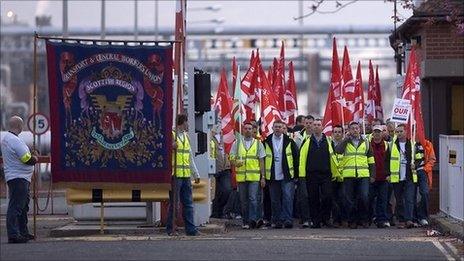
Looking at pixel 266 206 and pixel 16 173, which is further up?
pixel 16 173

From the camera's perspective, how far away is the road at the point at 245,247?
15930 millimetres

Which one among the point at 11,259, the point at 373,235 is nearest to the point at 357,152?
the point at 373,235

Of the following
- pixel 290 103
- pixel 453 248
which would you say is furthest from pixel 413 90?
pixel 453 248

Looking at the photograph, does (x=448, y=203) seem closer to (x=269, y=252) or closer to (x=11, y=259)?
(x=269, y=252)

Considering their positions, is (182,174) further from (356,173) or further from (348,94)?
(348,94)

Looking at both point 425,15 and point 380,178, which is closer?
point 380,178

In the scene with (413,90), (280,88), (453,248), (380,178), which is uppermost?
(280,88)

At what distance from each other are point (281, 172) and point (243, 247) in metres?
5.49

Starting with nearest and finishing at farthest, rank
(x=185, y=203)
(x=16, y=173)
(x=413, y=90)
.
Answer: (x=16, y=173) → (x=185, y=203) → (x=413, y=90)

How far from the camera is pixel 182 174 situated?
1972 centimetres

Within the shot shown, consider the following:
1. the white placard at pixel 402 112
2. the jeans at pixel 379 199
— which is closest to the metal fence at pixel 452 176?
the white placard at pixel 402 112

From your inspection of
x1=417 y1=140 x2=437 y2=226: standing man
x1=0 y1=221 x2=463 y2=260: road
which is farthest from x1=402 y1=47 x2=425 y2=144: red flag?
x1=0 y1=221 x2=463 y2=260: road

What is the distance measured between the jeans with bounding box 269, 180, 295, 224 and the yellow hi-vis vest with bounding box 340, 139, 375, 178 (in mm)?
945

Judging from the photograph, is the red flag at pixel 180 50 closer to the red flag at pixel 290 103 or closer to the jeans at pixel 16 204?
the jeans at pixel 16 204
